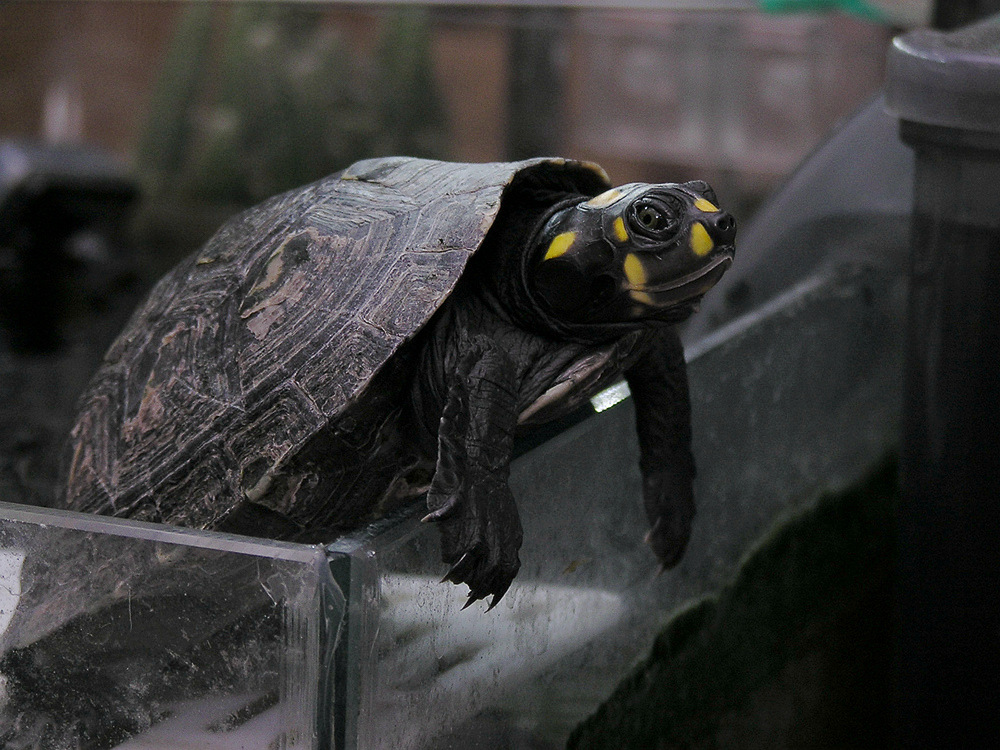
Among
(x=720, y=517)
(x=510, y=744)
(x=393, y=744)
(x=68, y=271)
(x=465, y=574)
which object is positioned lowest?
(x=68, y=271)

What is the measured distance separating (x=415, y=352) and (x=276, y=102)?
3.42 metres

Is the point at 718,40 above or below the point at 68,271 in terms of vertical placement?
above

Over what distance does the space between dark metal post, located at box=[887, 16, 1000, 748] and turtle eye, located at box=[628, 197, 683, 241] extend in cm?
63

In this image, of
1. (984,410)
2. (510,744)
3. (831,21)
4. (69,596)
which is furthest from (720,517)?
(831,21)

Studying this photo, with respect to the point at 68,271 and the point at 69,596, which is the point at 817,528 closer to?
the point at 69,596

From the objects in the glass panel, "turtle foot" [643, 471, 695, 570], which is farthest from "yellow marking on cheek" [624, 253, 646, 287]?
the glass panel

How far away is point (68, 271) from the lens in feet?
11.7

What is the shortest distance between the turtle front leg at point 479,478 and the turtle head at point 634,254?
10cm

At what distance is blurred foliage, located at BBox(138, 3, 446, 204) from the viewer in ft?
13.6

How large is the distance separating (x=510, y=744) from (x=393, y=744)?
19 cm

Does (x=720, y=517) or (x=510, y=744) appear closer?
(x=510, y=744)

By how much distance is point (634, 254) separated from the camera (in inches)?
41.6

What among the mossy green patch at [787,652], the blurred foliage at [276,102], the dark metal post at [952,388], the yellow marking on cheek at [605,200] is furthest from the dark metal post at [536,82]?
the yellow marking on cheek at [605,200]

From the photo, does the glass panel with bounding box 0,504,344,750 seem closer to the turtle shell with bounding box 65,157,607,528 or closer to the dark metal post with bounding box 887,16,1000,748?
the turtle shell with bounding box 65,157,607,528
